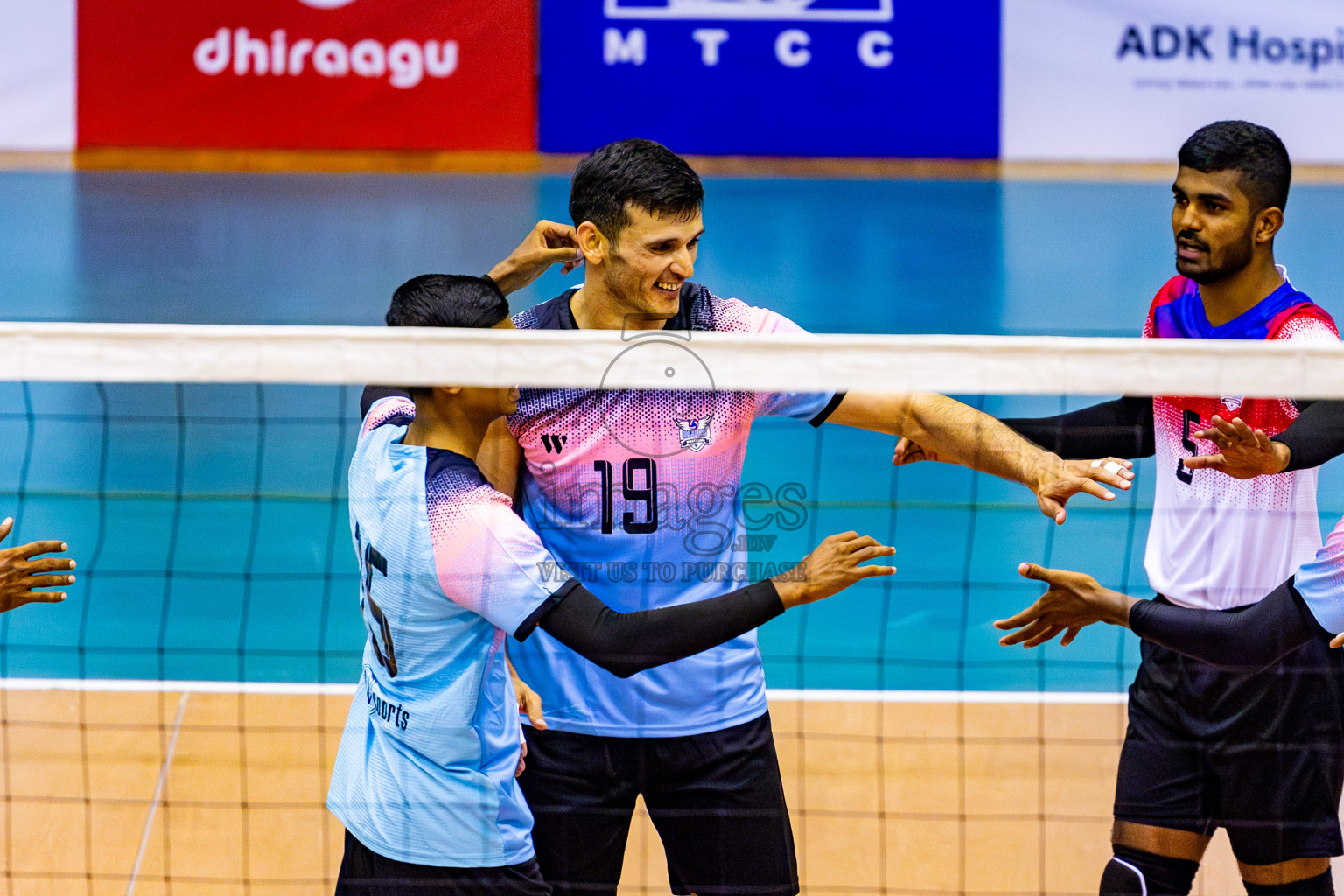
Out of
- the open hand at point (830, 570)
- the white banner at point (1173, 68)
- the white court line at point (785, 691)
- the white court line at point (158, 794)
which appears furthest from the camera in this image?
the white banner at point (1173, 68)

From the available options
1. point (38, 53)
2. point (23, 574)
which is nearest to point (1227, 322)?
point (23, 574)

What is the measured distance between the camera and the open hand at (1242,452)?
2.74m

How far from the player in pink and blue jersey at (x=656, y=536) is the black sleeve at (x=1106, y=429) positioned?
35cm

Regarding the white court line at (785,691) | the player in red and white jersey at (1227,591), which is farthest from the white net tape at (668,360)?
the white court line at (785,691)

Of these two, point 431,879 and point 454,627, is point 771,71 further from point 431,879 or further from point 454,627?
point 431,879

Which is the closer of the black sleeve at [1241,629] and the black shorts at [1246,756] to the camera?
the black sleeve at [1241,629]

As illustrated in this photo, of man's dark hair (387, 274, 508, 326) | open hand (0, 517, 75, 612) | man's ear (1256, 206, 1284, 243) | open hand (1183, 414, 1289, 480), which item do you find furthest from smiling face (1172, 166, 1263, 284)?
open hand (0, 517, 75, 612)

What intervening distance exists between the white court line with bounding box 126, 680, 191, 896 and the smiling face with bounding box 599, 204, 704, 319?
2.23 meters

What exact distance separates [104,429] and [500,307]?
5.39 metres

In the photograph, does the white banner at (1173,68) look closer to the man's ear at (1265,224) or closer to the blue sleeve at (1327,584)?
the man's ear at (1265,224)

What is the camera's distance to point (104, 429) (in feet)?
24.6

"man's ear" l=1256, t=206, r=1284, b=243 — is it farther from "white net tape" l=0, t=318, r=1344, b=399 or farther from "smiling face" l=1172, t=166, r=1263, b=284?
"white net tape" l=0, t=318, r=1344, b=399

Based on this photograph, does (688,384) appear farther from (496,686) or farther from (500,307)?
(496,686)

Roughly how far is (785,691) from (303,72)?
1020cm
